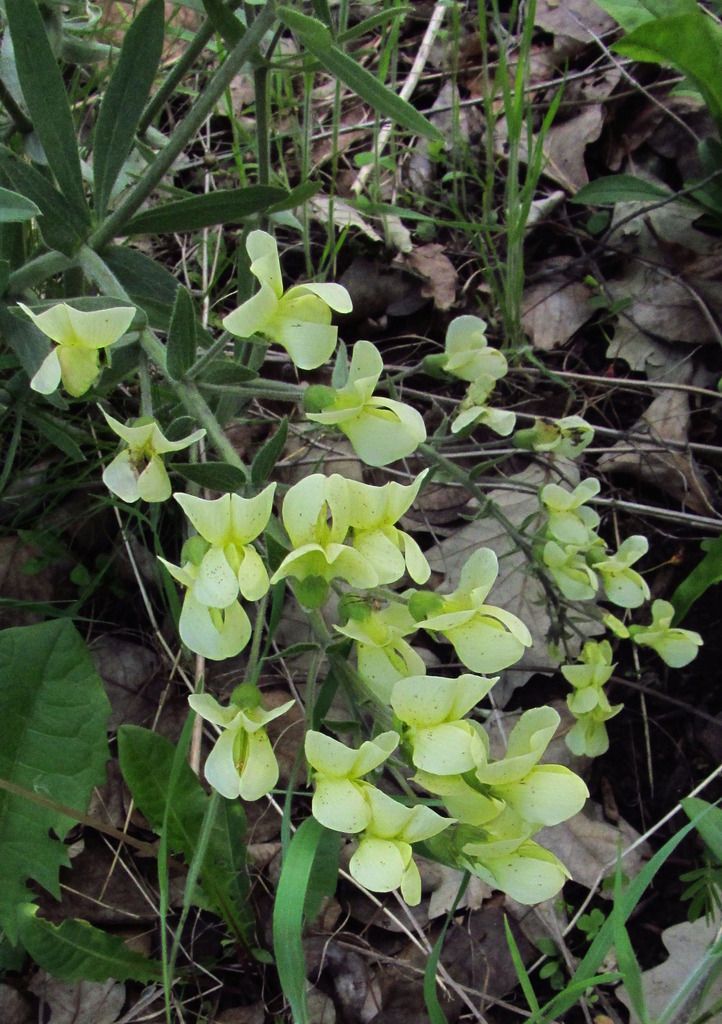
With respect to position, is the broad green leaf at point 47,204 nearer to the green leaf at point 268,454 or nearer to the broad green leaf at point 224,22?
the broad green leaf at point 224,22

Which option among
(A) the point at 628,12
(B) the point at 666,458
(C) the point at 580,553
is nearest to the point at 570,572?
(C) the point at 580,553

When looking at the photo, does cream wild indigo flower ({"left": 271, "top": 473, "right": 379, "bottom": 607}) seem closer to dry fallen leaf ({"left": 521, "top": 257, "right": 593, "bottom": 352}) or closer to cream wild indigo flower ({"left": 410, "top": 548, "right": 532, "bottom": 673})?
cream wild indigo flower ({"left": 410, "top": 548, "right": 532, "bottom": 673})

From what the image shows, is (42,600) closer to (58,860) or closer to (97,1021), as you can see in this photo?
(58,860)

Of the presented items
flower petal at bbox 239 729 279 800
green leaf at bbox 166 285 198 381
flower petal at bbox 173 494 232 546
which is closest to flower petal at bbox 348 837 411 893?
flower petal at bbox 239 729 279 800

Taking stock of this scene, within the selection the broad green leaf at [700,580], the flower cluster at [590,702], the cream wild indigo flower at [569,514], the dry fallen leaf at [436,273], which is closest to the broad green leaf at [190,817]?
the flower cluster at [590,702]

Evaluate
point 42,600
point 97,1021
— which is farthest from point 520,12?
point 97,1021
